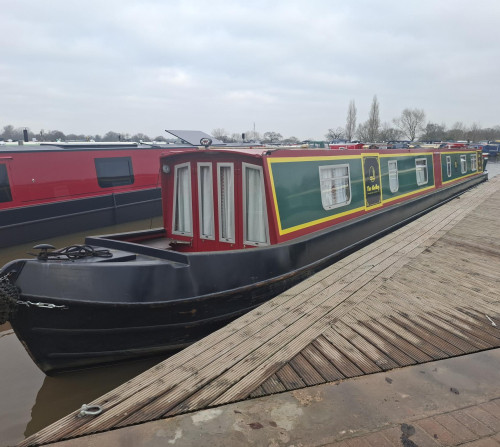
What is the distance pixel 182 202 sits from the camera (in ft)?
17.4

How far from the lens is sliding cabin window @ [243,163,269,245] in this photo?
4.50m

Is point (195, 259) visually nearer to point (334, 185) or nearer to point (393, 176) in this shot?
point (334, 185)

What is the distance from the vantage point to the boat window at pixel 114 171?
1079cm

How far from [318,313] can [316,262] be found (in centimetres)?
165

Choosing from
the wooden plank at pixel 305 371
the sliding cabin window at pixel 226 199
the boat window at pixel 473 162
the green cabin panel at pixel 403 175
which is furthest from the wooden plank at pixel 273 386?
the boat window at pixel 473 162

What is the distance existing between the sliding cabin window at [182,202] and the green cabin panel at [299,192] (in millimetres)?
1285

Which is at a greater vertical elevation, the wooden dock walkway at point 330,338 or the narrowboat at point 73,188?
the narrowboat at point 73,188

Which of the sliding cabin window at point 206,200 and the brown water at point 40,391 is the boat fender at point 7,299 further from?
the sliding cabin window at point 206,200

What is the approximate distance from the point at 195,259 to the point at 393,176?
5.33 metres

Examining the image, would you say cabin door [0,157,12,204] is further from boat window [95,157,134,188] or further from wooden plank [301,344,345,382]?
wooden plank [301,344,345,382]

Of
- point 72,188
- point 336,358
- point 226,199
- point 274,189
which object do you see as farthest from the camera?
point 72,188

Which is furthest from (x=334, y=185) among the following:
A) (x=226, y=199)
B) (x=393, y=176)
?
(x=393, y=176)

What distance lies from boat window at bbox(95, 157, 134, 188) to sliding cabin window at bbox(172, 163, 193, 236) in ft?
20.6

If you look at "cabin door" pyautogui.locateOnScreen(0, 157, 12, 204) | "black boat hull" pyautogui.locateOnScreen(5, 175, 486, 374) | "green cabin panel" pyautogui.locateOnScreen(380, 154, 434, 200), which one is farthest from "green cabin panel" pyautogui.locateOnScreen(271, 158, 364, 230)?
"cabin door" pyautogui.locateOnScreen(0, 157, 12, 204)
